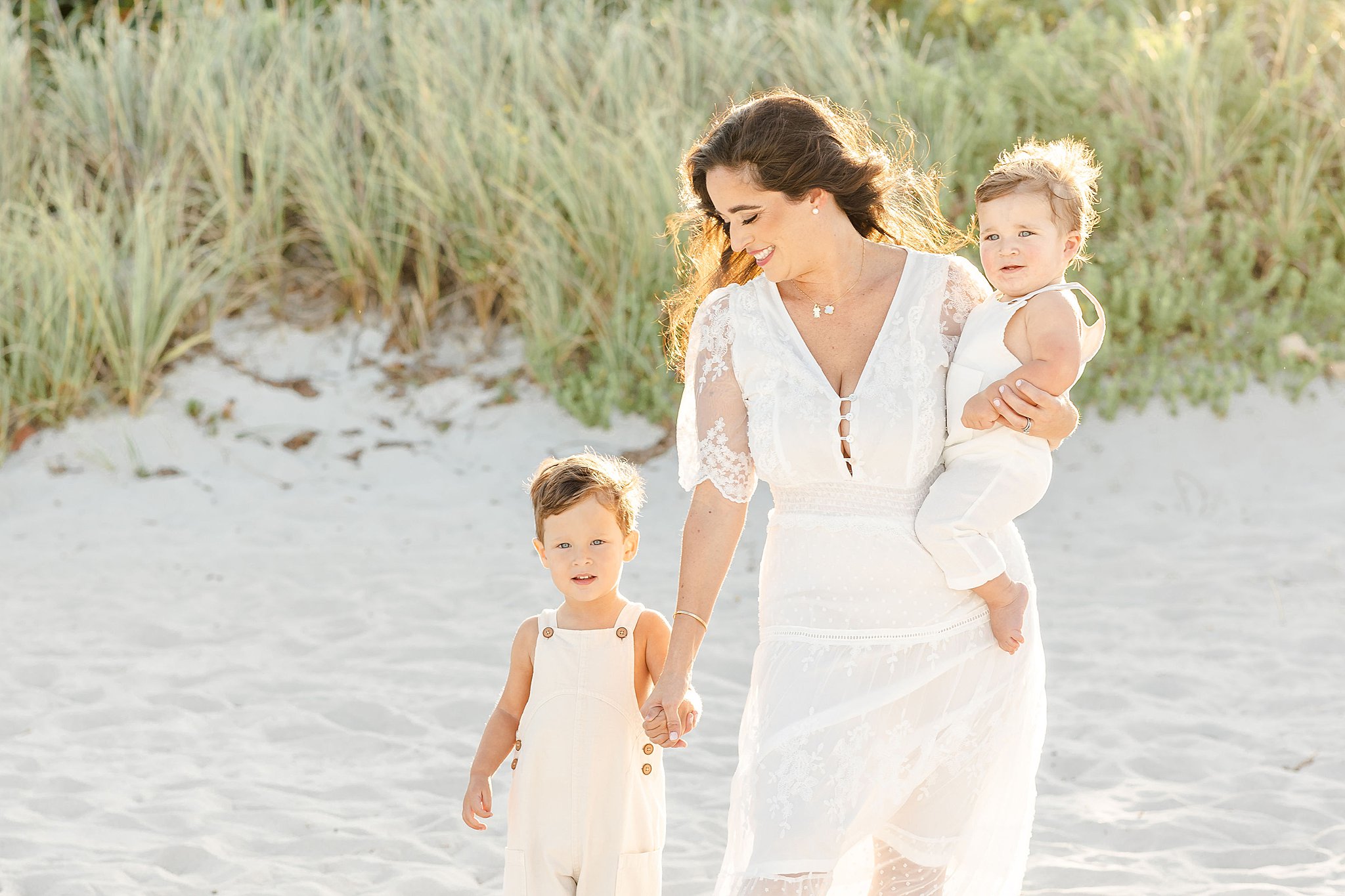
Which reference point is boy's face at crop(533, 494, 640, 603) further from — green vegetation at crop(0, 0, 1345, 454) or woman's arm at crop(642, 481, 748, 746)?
green vegetation at crop(0, 0, 1345, 454)

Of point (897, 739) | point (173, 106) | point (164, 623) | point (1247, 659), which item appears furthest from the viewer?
point (173, 106)

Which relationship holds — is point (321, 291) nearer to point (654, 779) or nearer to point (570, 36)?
point (570, 36)

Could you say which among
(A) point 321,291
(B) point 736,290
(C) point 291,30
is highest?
(C) point 291,30

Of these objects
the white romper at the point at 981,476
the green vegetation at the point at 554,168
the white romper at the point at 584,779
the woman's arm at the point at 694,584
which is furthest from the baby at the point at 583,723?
the green vegetation at the point at 554,168

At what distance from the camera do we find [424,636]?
5.38m

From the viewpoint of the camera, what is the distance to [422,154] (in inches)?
298

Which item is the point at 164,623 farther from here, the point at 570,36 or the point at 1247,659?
the point at 570,36

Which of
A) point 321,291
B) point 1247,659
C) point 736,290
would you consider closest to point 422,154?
point 321,291

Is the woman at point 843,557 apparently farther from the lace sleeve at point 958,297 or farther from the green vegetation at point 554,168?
the green vegetation at point 554,168

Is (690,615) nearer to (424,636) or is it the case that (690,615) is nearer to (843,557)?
(843,557)

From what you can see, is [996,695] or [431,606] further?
[431,606]

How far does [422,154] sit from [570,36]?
1485 mm

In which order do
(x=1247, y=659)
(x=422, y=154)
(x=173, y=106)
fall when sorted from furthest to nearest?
(x=173, y=106), (x=422, y=154), (x=1247, y=659)

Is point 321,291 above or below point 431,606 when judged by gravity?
above
